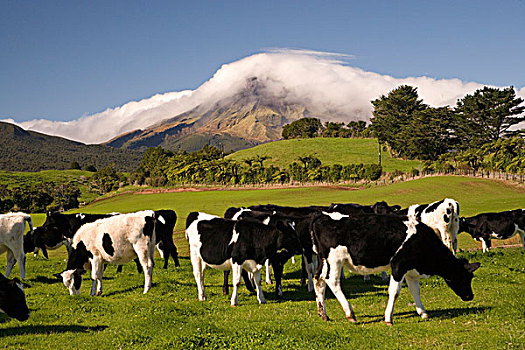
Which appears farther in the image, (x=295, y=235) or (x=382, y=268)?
(x=295, y=235)

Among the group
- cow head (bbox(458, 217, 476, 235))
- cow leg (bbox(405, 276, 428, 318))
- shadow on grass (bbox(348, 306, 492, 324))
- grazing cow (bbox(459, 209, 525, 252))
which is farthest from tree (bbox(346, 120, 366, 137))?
cow leg (bbox(405, 276, 428, 318))

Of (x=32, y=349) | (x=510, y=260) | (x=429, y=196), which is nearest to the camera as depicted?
(x=32, y=349)

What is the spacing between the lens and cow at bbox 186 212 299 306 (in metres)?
12.4

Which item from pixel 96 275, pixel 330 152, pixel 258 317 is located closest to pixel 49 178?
pixel 330 152

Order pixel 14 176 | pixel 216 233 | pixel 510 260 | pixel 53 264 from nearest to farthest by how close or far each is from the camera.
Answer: pixel 216 233, pixel 510 260, pixel 53 264, pixel 14 176

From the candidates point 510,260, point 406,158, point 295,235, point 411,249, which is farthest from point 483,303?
point 406,158

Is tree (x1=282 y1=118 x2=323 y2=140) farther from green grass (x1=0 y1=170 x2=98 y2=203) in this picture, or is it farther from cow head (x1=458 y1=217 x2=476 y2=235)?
cow head (x1=458 y1=217 x2=476 y2=235)

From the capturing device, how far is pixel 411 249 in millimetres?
9812

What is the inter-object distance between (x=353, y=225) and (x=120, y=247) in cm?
817

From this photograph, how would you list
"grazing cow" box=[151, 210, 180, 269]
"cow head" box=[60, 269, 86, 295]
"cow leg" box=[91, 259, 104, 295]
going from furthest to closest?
"grazing cow" box=[151, 210, 180, 269] < "cow leg" box=[91, 259, 104, 295] < "cow head" box=[60, 269, 86, 295]

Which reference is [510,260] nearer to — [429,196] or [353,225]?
[353,225]

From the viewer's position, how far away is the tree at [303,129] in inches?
6905

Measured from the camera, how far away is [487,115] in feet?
324

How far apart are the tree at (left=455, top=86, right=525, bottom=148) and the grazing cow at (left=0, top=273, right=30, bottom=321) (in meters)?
103
